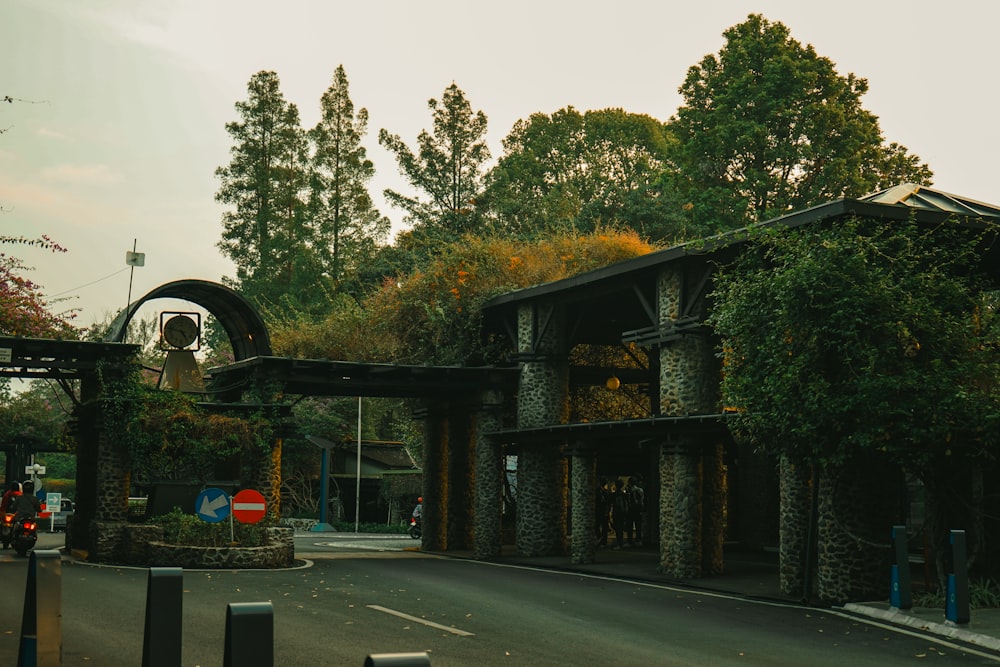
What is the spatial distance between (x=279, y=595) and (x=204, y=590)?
4.58ft

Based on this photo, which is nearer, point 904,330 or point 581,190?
point 904,330

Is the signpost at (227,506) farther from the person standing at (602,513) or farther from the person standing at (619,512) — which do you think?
the person standing at (619,512)

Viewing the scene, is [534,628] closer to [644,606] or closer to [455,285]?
[644,606]

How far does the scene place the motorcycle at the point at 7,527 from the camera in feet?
85.8

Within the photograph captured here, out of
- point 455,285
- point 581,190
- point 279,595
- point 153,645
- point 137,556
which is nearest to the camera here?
point 153,645

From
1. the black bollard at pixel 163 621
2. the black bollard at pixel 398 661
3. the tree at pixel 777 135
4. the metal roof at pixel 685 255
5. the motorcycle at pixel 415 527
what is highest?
the tree at pixel 777 135

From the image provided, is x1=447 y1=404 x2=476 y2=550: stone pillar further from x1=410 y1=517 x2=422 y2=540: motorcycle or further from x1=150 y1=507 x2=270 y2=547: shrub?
x1=410 y1=517 x2=422 y2=540: motorcycle

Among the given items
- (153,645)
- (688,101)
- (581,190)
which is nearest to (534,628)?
(153,645)

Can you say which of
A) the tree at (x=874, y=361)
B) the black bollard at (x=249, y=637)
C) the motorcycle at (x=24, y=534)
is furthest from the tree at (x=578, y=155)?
the black bollard at (x=249, y=637)

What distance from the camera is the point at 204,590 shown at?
1770 centimetres

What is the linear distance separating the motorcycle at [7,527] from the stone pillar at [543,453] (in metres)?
12.6

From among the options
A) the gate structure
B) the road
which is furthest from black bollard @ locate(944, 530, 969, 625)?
the gate structure

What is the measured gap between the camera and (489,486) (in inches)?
1149

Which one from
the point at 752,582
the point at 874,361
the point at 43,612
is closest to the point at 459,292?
the point at 752,582
